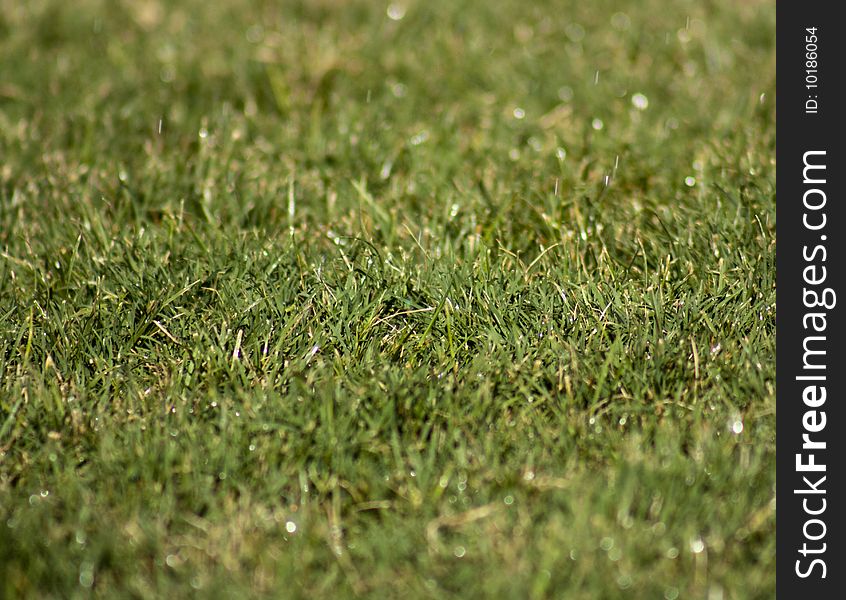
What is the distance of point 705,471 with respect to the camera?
7.29ft

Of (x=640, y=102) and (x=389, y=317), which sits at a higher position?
(x=640, y=102)

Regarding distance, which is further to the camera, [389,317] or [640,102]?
[640,102]

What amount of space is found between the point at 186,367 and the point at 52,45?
8.66 ft

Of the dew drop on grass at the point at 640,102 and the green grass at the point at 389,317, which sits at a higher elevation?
the dew drop on grass at the point at 640,102

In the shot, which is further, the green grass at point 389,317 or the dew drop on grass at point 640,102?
the dew drop on grass at point 640,102

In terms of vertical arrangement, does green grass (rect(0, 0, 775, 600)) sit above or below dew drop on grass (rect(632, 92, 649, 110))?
below

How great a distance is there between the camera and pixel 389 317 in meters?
2.78

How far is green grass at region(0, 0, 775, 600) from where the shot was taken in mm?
2109

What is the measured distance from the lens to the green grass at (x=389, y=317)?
211 centimetres

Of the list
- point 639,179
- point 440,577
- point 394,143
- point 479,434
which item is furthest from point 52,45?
point 440,577

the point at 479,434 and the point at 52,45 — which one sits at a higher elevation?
the point at 52,45

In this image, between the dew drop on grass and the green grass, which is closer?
the green grass
